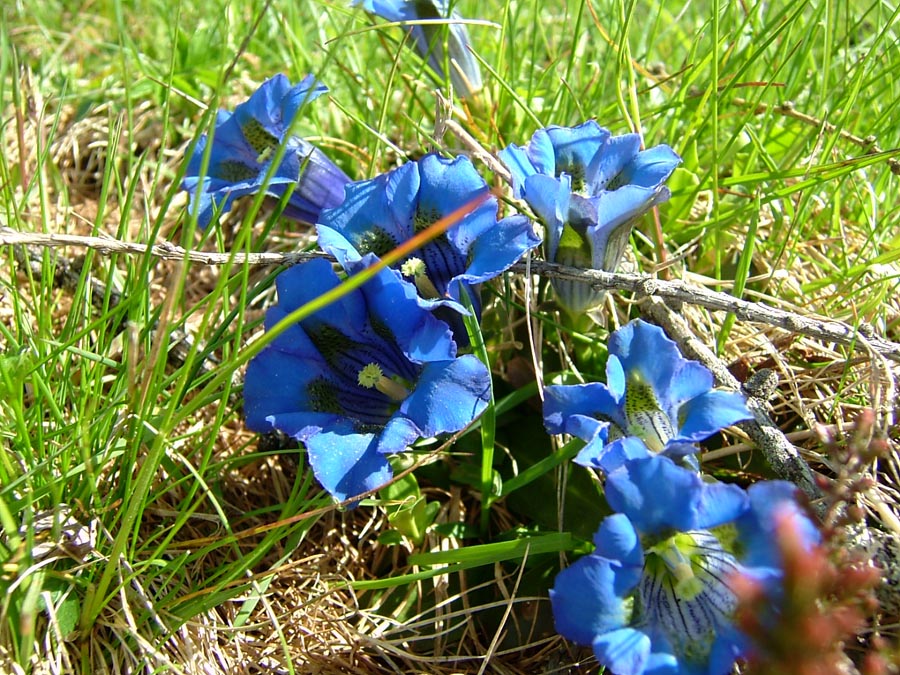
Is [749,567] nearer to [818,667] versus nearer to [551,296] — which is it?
[818,667]

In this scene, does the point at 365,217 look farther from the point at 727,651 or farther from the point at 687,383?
the point at 727,651

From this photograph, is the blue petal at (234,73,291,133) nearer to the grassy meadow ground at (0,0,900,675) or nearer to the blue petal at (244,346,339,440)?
the grassy meadow ground at (0,0,900,675)

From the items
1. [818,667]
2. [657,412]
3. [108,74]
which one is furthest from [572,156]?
[108,74]

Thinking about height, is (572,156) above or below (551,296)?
above

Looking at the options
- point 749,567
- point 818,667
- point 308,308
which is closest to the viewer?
point 818,667

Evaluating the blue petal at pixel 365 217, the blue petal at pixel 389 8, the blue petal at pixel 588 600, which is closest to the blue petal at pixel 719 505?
the blue petal at pixel 588 600

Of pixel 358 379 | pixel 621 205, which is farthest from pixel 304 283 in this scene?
pixel 621 205
